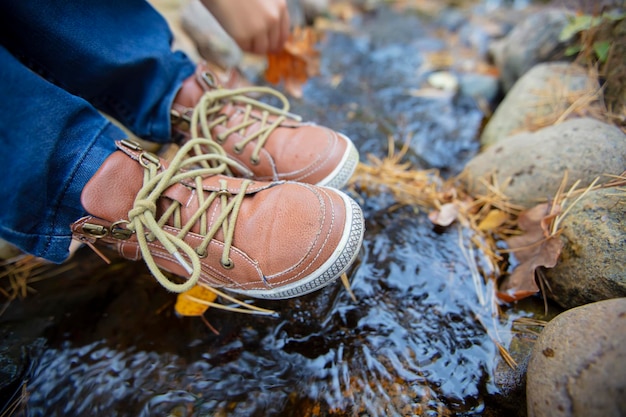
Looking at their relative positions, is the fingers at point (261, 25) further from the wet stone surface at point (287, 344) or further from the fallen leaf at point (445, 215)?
the fallen leaf at point (445, 215)

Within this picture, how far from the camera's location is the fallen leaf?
1479 mm

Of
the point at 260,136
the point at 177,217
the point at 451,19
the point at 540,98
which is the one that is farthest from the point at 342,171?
the point at 451,19

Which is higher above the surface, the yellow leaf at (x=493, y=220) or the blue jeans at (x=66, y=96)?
→ the blue jeans at (x=66, y=96)

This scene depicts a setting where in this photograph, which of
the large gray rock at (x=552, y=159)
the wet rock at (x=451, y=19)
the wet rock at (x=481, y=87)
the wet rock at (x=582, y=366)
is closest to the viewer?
the wet rock at (x=582, y=366)

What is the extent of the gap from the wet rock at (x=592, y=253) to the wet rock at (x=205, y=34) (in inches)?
97.9

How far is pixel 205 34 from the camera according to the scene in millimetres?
2607

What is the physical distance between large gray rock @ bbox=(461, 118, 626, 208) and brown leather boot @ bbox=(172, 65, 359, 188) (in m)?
0.71

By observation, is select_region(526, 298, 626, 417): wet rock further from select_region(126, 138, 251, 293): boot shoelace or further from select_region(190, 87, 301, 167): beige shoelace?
select_region(190, 87, 301, 167): beige shoelace

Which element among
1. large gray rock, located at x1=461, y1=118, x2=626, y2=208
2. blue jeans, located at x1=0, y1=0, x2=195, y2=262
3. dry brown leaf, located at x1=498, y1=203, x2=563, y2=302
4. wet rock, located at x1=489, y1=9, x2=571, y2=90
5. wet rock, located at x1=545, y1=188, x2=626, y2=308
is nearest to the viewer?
blue jeans, located at x1=0, y1=0, x2=195, y2=262

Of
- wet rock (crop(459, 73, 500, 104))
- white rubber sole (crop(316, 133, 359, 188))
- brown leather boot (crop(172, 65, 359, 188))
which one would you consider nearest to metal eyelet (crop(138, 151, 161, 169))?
brown leather boot (crop(172, 65, 359, 188))

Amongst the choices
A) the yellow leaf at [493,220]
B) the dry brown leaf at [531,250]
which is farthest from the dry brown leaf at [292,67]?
the dry brown leaf at [531,250]

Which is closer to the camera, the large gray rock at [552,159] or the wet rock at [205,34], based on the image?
the large gray rock at [552,159]

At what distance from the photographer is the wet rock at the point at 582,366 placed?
2.41 ft

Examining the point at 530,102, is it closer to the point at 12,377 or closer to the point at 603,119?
the point at 603,119
